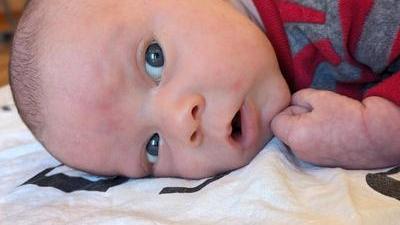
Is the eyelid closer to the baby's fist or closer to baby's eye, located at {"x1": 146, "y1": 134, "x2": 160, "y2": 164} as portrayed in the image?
baby's eye, located at {"x1": 146, "y1": 134, "x2": 160, "y2": 164}

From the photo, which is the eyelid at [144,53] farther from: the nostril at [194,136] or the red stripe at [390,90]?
the red stripe at [390,90]

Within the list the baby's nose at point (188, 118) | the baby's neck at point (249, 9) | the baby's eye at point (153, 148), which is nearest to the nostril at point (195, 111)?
the baby's nose at point (188, 118)

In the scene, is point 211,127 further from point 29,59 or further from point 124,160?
point 29,59

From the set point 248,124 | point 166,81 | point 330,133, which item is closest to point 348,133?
point 330,133

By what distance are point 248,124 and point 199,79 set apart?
93 millimetres

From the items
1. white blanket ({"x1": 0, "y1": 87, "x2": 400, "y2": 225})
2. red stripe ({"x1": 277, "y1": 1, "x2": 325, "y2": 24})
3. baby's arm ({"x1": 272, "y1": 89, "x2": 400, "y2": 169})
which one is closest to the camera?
white blanket ({"x1": 0, "y1": 87, "x2": 400, "y2": 225})

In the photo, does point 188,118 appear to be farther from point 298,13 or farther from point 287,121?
point 298,13

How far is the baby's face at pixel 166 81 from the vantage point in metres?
0.75

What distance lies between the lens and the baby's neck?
34.3 inches

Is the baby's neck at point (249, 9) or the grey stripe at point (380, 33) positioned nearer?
the grey stripe at point (380, 33)

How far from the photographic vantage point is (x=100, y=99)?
774 mm

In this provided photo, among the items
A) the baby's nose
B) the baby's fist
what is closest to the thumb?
the baby's fist

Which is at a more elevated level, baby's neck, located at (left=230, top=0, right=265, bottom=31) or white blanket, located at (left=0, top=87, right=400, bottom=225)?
baby's neck, located at (left=230, top=0, right=265, bottom=31)

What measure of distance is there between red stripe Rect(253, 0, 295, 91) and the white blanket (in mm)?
150
